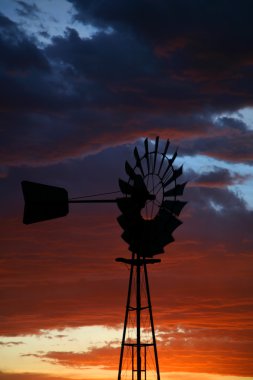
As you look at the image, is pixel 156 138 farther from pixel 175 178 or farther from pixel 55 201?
pixel 55 201

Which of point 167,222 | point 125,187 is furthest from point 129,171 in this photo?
point 167,222

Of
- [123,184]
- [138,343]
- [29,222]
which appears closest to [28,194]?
[29,222]

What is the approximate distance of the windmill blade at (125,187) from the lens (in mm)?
38094

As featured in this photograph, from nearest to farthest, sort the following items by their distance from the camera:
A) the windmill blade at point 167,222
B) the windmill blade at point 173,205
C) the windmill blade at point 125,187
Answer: the windmill blade at point 125,187 < the windmill blade at point 167,222 < the windmill blade at point 173,205

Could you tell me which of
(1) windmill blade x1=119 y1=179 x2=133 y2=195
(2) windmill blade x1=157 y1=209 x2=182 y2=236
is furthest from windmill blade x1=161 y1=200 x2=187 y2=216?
(1) windmill blade x1=119 y1=179 x2=133 y2=195

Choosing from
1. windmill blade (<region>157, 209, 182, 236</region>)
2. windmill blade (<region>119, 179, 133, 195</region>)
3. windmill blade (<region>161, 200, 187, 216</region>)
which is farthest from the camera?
windmill blade (<region>161, 200, 187, 216</region>)

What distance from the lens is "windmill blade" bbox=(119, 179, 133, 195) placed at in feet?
125

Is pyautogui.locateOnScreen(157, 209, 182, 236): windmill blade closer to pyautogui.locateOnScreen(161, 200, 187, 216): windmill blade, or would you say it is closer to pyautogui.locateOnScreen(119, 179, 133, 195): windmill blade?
pyautogui.locateOnScreen(161, 200, 187, 216): windmill blade

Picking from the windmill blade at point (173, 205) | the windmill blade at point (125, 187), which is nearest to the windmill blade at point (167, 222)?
the windmill blade at point (173, 205)

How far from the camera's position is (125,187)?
→ 125ft

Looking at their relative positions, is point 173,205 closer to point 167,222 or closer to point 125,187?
point 167,222

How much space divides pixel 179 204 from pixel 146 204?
143cm

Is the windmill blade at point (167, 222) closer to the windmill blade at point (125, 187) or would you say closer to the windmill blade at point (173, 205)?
the windmill blade at point (173, 205)

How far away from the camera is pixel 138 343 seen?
3781 cm
